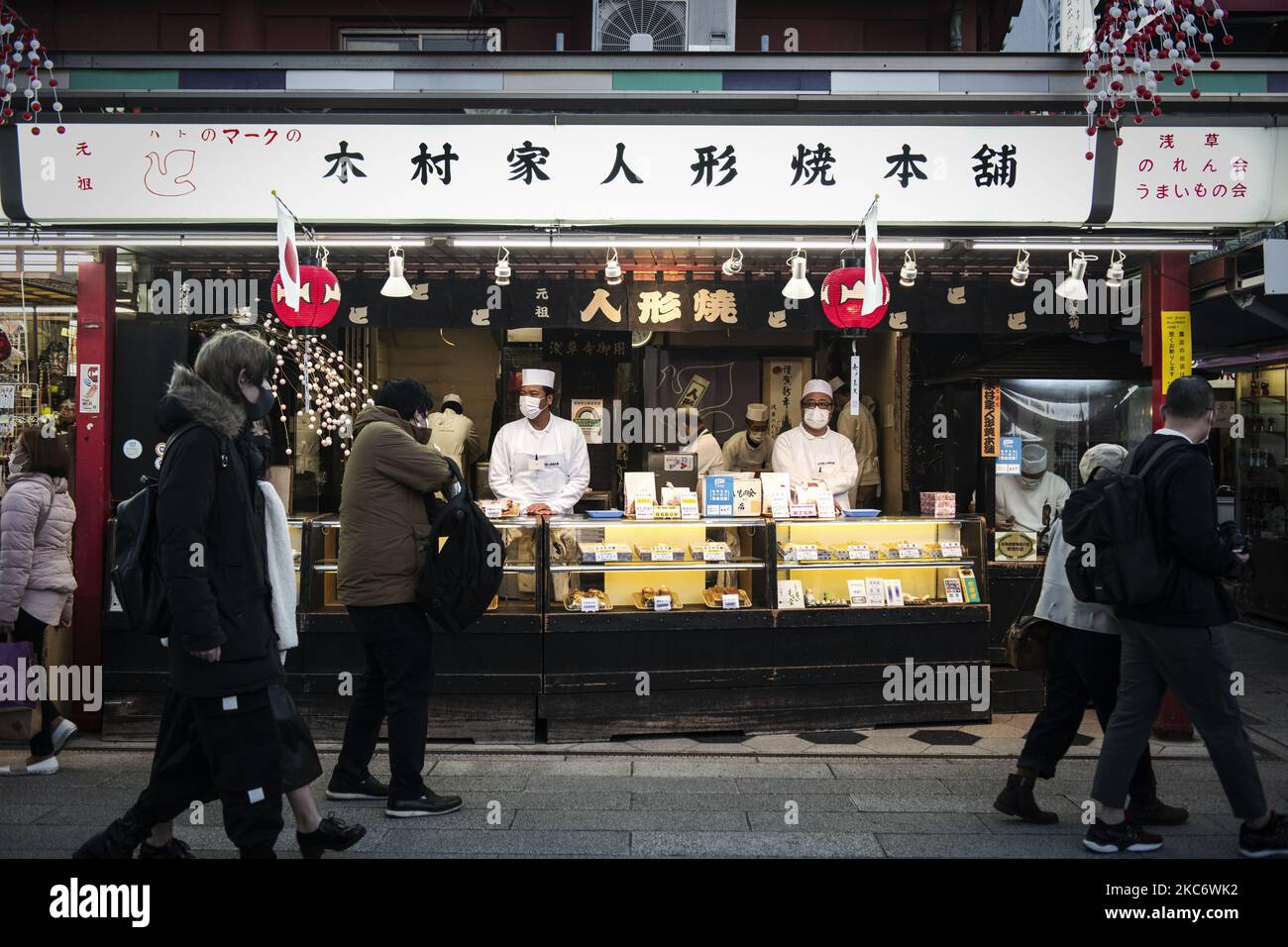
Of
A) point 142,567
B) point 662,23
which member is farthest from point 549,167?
point 142,567

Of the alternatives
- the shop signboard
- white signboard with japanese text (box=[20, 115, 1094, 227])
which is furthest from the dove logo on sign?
the shop signboard

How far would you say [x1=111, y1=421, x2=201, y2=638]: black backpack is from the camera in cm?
426

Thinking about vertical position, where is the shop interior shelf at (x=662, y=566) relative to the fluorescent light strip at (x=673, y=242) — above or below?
below

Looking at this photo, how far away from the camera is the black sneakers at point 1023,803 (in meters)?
5.78

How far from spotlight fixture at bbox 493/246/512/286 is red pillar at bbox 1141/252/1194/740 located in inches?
206

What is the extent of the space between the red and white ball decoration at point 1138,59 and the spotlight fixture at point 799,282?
2204 mm

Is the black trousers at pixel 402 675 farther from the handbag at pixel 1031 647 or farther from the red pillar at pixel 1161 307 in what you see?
the red pillar at pixel 1161 307

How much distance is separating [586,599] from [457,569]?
2.05 metres

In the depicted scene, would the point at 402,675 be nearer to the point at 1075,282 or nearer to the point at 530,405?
the point at 530,405

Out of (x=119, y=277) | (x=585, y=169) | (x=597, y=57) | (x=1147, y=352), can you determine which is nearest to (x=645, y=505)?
(x=585, y=169)

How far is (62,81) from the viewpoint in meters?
7.48

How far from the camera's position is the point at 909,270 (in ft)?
26.7

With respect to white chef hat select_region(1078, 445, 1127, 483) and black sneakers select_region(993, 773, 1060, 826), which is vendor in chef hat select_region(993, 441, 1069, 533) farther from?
black sneakers select_region(993, 773, 1060, 826)

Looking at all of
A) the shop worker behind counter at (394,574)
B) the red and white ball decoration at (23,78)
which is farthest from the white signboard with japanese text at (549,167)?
the shop worker behind counter at (394,574)
